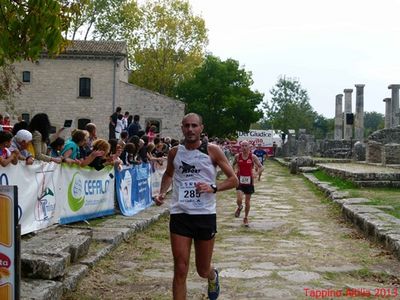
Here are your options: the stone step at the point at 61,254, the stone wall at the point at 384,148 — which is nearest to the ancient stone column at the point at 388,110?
the stone wall at the point at 384,148

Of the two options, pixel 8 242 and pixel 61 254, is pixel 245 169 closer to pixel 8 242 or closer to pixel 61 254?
pixel 61 254

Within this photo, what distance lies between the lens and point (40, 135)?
30.0 feet

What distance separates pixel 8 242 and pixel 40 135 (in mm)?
5245

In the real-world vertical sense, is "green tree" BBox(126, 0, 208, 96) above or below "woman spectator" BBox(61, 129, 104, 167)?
above

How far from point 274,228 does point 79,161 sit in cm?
396

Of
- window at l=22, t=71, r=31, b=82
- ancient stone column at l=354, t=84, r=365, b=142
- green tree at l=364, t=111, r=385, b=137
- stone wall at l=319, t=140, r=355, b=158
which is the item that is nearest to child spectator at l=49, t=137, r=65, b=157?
stone wall at l=319, t=140, r=355, b=158

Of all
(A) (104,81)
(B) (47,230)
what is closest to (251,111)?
(A) (104,81)

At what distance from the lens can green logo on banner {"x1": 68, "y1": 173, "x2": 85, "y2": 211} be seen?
30.4 feet

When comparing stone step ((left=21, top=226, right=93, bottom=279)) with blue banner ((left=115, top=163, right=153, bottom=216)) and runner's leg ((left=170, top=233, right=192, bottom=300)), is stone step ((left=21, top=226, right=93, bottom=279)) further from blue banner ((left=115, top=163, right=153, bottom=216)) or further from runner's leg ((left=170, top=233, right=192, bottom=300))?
blue banner ((left=115, top=163, right=153, bottom=216))

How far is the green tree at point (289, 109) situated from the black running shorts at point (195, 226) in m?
79.1

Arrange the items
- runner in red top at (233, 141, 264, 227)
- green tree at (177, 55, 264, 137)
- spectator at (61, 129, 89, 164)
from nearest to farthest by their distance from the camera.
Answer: spectator at (61, 129, 89, 164)
runner in red top at (233, 141, 264, 227)
green tree at (177, 55, 264, 137)

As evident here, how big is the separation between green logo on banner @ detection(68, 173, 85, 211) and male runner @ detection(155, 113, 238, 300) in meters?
4.37

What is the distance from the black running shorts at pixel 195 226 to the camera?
5.09 m

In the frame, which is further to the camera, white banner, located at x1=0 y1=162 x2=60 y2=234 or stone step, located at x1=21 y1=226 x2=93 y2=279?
white banner, located at x1=0 y1=162 x2=60 y2=234
